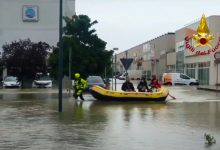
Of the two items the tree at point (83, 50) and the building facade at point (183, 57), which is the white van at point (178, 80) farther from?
the tree at point (83, 50)

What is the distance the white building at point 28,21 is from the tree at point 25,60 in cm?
3049

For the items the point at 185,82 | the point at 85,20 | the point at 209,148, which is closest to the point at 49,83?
the point at 85,20

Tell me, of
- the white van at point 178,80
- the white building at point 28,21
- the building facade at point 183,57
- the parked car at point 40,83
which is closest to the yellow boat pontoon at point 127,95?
the building facade at point 183,57

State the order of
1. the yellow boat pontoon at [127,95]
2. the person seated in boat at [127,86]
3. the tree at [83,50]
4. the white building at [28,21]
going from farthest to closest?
the white building at [28,21], the tree at [83,50], the person seated in boat at [127,86], the yellow boat pontoon at [127,95]

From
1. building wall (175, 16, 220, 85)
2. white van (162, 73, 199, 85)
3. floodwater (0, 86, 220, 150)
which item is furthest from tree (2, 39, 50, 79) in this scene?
floodwater (0, 86, 220, 150)

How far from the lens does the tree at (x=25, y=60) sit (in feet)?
181

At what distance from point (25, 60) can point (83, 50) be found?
6.25m

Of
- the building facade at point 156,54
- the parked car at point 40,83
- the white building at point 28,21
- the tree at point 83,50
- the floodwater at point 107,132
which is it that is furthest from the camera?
the building facade at point 156,54

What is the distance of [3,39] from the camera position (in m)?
87.1

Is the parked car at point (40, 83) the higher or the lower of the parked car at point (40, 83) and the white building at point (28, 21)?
the lower

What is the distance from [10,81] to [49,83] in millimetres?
4884

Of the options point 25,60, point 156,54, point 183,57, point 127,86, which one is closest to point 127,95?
point 127,86

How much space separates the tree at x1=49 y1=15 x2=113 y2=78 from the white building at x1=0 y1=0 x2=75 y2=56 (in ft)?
96.8

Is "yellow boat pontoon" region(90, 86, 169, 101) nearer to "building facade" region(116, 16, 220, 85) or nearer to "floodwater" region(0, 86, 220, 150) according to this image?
"floodwater" region(0, 86, 220, 150)
